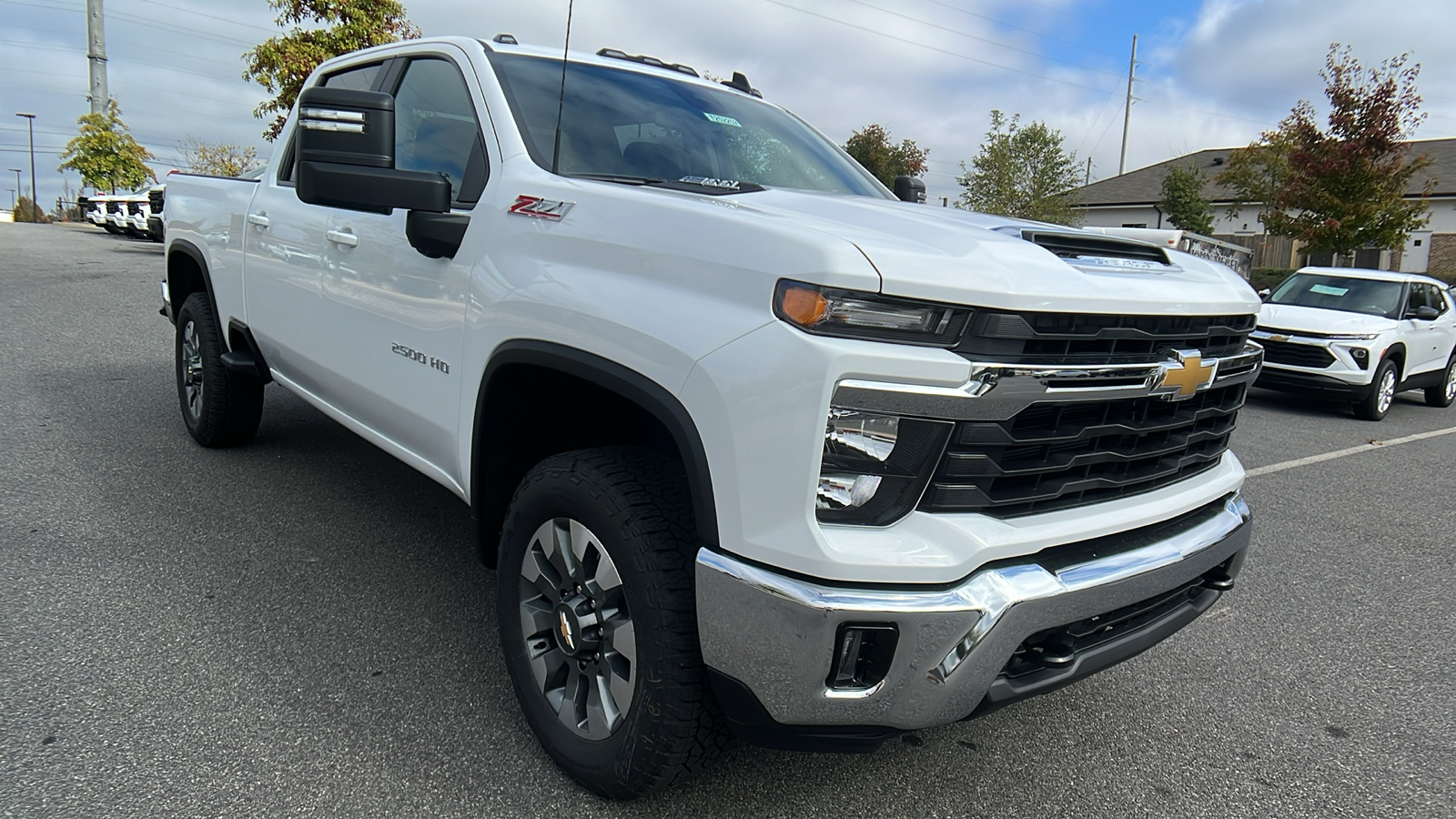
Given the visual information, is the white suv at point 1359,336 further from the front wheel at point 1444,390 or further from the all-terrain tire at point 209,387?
the all-terrain tire at point 209,387

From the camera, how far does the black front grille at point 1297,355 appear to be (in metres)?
9.20

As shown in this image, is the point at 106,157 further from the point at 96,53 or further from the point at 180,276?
the point at 180,276

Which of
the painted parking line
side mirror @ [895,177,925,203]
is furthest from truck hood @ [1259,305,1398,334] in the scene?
side mirror @ [895,177,925,203]

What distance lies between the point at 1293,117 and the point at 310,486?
2365 centimetres

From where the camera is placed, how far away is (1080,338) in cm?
189

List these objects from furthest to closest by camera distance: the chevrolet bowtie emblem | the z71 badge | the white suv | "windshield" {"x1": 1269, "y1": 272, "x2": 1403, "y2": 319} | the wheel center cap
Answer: "windshield" {"x1": 1269, "y1": 272, "x2": 1403, "y2": 319}
the white suv
the z71 badge
the wheel center cap
the chevrolet bowtie emblem

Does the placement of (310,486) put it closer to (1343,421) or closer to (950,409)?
(950,409)

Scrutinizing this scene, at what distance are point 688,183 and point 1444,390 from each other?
11.9 m

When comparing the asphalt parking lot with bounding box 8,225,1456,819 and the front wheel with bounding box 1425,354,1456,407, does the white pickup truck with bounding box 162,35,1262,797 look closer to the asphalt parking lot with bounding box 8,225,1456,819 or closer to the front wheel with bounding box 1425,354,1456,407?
the asphalt parking lot with bounding box 8,225,1456,819

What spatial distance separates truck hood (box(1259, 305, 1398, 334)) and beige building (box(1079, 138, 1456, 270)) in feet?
66.5

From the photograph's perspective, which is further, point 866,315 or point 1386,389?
point 1386,389

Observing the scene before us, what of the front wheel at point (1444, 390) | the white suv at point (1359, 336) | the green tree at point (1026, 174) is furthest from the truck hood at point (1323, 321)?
the green tree at point (1026, 174)

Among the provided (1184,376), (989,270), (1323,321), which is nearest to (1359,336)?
(1323,321)

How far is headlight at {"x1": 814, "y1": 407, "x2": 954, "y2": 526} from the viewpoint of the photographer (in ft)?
5.74
